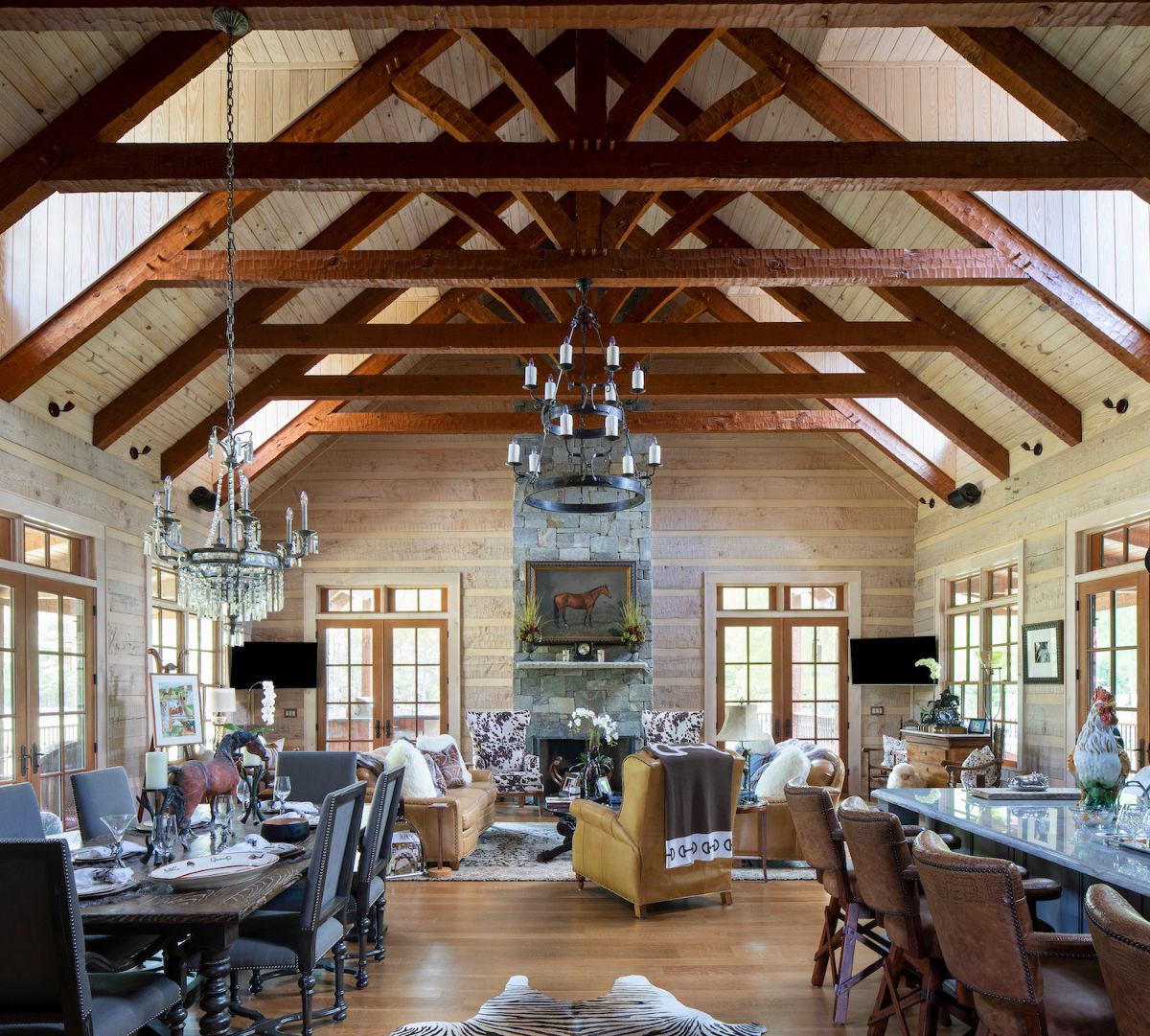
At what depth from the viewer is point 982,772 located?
27.6 feet

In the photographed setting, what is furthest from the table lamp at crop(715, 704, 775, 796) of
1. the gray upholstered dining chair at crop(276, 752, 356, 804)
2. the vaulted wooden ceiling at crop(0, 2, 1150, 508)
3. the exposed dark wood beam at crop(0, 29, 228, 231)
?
the exposed dark wood beam at crop(0, 29, 228, 231)

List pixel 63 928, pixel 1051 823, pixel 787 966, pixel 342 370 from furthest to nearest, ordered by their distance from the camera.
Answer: pixel 342 370 → pixel 787 966 → pixel 1051 823 → pixel 63 928

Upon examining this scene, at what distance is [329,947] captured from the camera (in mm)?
4348

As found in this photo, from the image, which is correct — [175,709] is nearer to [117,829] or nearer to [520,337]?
[520,337]

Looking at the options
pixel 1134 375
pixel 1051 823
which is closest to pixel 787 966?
pixel 1051 823

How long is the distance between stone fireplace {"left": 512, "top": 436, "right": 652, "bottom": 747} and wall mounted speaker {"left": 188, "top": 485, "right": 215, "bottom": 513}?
3112 mm

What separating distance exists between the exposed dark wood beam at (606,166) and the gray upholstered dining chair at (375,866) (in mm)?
2824

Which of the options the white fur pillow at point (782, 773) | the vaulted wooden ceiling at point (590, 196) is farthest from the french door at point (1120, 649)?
the white fur pillow at point (782, 773)

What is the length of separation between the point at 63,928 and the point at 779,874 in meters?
5.61

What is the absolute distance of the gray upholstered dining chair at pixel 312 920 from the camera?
4.04 m

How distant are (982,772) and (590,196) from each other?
5171 millimetres

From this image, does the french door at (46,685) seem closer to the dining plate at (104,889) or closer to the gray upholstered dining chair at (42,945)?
the dining plate at (104,889)

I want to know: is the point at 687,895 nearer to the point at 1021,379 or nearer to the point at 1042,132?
the point at 1021,379

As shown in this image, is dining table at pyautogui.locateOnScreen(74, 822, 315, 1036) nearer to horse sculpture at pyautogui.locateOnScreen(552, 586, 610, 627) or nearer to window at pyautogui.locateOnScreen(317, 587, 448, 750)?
horse sculpture at pyautogui.locateOnScreen(552, 586, 610, 627)
